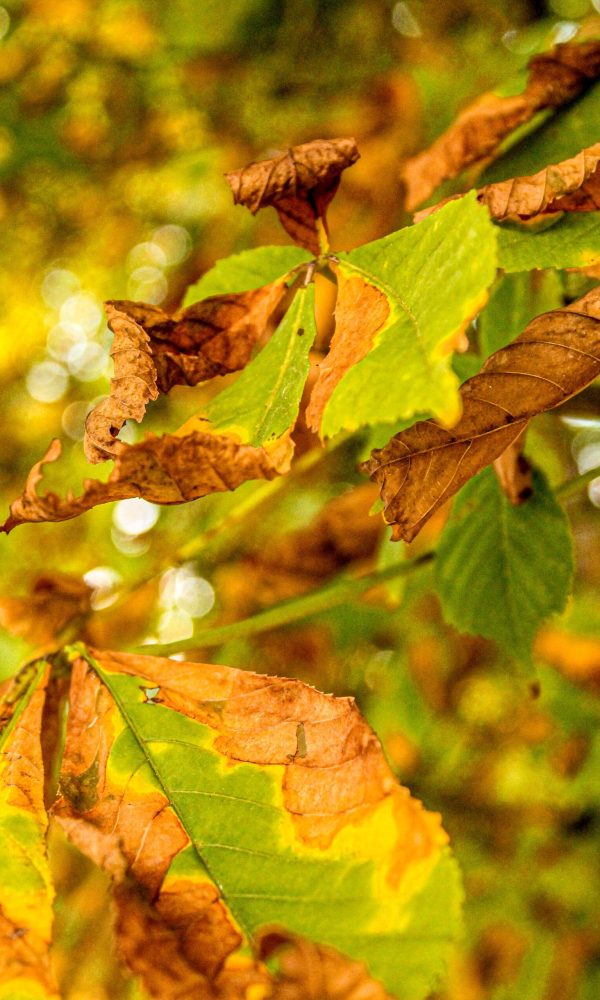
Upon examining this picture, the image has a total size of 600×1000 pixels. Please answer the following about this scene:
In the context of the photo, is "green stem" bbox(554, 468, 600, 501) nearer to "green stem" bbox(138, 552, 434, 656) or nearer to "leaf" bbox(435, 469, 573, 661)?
"leaf" bbox(435, 469, 573, 661)

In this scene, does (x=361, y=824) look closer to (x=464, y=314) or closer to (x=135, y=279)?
(x=464, y=314)

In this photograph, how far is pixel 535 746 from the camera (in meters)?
2.29

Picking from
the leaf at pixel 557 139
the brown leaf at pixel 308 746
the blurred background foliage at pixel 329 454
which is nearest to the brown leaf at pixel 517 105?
the leaf at pixel 557 139

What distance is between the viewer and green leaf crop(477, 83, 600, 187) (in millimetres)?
665

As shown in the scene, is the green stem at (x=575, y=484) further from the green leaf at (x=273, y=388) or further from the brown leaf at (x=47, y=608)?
the brown leaf at (x=47, y=608)

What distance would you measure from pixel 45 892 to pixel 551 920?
6.79 feet

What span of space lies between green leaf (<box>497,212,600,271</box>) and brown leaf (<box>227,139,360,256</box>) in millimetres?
142

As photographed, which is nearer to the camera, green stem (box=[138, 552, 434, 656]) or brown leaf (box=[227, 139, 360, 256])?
brown leaf (box=[227, 139, 360, 256])

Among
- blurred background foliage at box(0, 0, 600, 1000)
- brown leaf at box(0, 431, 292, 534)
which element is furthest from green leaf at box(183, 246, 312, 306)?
blurred background foliage at box(0, 0, 600, 1000)

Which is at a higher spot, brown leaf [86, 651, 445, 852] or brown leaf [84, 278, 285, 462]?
brown leaf [84, 278, 285, 462]

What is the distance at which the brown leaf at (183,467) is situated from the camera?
427 mm

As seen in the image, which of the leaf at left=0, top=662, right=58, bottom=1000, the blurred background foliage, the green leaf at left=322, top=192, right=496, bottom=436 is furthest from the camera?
the blurred background foliage

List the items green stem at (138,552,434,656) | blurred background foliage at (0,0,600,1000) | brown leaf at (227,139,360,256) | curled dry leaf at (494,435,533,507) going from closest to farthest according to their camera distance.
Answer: brown leaf at (227,139,360,256)
curled dry leaf at (494,435,533,507)
green stem at (138,552,434,656)
blurred background foliage at (0,0,600,1000)

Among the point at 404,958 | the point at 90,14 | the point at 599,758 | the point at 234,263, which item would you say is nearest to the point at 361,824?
the point at 404,958
